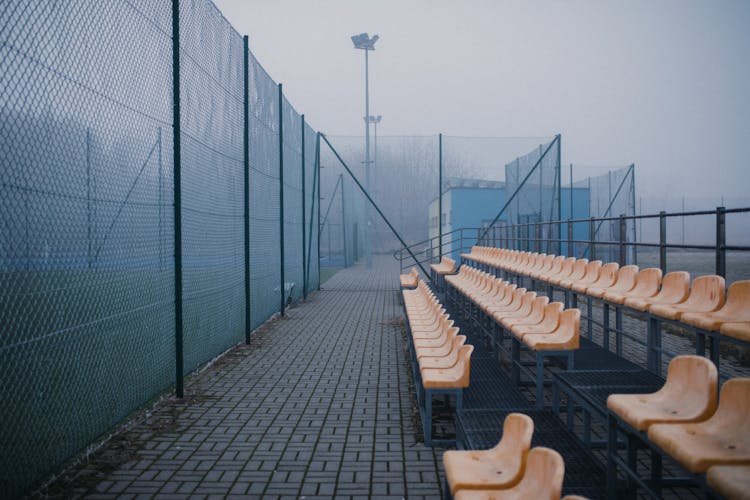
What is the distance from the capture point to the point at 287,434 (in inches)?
186

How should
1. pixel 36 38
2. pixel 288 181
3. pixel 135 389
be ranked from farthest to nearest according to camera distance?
pixel 288 181 < pixel 135 389 < pixel 36 38

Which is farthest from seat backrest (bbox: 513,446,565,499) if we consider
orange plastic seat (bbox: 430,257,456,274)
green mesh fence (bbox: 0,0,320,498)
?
orange plastic seat (bbox: 430,257,456,274)

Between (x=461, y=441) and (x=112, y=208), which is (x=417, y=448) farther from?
(x=112, y=208)

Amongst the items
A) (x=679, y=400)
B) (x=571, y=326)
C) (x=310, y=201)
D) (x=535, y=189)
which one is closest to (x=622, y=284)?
(x=571, y=326)

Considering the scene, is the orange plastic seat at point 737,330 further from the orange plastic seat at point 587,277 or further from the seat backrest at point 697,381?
the orange plastic seat at point 587,277

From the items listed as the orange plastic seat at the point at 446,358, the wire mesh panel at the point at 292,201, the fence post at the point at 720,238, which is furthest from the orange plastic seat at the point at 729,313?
the wire mesh panel at the point at 292,201

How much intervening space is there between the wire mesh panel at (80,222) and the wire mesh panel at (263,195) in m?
3.29

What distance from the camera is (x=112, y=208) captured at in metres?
4.52

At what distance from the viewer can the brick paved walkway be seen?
12.3 ft

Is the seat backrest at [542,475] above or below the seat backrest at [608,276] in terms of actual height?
below

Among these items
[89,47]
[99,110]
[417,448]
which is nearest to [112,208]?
[99,110]

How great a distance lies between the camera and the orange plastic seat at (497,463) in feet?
8.66

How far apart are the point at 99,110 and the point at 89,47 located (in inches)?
17.3

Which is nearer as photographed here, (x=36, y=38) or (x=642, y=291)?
(x=36, y=38)
